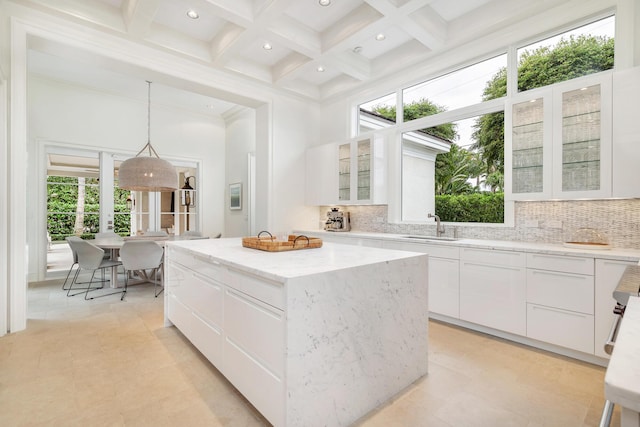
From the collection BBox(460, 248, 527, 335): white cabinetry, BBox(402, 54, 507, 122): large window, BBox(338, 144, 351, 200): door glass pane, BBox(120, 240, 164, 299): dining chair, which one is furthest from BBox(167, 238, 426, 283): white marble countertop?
A: BBox(402, 54, 507, 122): large window

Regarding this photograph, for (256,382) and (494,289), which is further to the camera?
(494,289)

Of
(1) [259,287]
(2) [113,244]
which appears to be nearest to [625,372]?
(1) [259,287]

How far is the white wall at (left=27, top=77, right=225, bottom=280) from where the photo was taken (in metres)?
4.71

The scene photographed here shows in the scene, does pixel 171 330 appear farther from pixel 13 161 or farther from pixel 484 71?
pixel 484 71

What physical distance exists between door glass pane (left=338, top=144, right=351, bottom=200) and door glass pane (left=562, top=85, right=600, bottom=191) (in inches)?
98.0

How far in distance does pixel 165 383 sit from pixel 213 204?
4984 millimetres

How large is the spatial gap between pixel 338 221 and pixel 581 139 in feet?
9.60

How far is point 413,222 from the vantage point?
160 inches

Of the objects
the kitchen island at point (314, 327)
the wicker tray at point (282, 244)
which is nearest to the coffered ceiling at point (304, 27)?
the wicker tray at point (282, 244)

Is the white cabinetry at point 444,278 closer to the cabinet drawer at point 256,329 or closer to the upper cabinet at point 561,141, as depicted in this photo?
the upper cabinet at point 561,141

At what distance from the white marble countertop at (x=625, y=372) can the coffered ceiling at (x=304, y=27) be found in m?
3.03

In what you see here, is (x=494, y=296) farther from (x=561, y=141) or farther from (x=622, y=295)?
(x=622, y=295)

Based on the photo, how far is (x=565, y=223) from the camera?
2791mm

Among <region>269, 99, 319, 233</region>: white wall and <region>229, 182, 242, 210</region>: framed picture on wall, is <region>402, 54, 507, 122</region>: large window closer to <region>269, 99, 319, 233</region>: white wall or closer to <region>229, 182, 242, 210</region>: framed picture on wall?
<region>269, 99, 319, 233</region>: white wall
